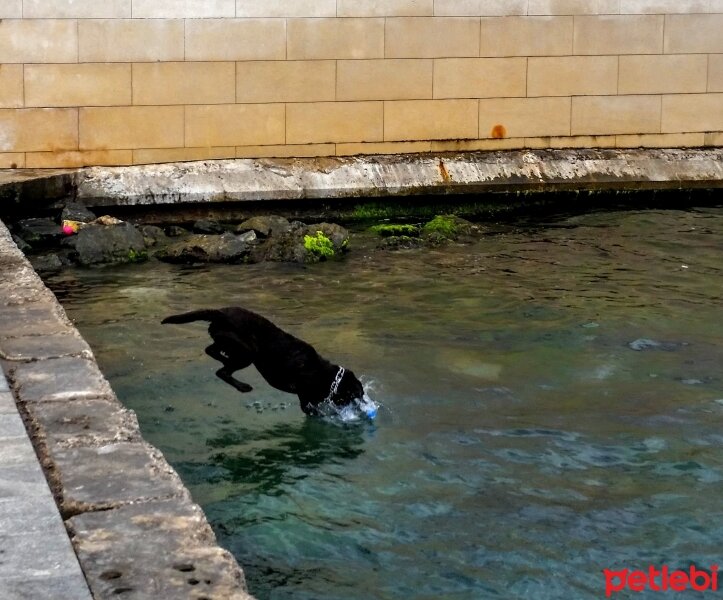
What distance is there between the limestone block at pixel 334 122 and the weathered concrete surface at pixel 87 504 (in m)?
6.38

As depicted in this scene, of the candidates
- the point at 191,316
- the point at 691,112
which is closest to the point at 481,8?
the point at 691,112

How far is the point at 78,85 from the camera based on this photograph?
10859mm

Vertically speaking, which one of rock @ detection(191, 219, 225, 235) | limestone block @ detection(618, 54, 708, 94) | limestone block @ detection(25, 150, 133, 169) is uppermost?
limestone block @ detection(618, 54, 708, 94)

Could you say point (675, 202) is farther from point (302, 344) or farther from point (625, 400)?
point (302, 344)

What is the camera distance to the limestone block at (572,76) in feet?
38.9

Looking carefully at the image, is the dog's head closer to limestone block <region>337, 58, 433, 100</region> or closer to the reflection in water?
the reflection in water

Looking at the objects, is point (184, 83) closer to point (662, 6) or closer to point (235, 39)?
point (235, 39)

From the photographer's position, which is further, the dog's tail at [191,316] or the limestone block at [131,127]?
the limestone block at [131,127]

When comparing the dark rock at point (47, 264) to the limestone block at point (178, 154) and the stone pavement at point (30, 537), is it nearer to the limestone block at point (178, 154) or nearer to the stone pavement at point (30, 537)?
the limestone block at point (178, 154)

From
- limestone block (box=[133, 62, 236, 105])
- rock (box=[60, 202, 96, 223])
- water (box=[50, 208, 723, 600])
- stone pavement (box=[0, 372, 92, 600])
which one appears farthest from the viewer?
limestone block (box=[133, 62, 236, 105])

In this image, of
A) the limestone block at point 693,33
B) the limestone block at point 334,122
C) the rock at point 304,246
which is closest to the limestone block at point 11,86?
the limestone block at point 334,122

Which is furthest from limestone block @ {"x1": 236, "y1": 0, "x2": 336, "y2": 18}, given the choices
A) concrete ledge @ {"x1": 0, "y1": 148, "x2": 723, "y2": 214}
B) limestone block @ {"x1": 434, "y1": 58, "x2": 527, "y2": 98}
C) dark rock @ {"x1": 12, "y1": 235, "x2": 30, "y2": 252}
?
dark rock @ {"x1": 12, "y1": 235, "x2": 30, "y2": 252}

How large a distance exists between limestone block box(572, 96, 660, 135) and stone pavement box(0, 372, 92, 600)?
8.82 meters

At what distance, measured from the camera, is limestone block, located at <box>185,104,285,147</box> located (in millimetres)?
11188
